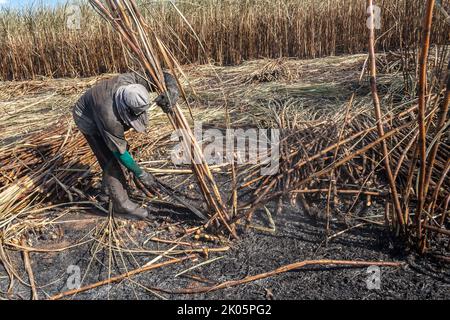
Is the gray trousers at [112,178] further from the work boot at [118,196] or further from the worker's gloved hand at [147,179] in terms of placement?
the worker's gloved hand at [147,179]

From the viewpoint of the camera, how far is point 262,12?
6.86 metres

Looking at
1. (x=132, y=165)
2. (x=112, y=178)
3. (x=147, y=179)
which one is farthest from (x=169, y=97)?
(x=112, y=178)

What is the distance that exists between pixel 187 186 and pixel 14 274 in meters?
1.31

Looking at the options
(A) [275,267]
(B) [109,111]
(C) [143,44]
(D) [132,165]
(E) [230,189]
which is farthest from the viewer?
(E) [230,189]

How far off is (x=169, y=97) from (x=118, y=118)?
56 cm

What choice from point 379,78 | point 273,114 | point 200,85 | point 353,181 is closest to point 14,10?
point 200,85

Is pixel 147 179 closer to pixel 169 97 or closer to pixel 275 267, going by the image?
pixel 169 97

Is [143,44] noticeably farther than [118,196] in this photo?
No

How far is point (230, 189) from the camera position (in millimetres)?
2834

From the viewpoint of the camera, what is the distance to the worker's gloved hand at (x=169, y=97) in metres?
1.93

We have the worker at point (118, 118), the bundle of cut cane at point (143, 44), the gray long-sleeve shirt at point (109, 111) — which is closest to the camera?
the bundle of cut cane at point (143, 44)

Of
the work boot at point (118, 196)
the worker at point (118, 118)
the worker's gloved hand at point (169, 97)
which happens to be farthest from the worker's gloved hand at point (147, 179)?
the worker's gloved hand at point (169, 97)

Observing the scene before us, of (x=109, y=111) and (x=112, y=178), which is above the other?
(x=109, y=111)

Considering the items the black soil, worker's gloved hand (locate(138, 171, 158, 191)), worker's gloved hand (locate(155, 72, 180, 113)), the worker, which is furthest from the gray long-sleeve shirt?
the black soil
